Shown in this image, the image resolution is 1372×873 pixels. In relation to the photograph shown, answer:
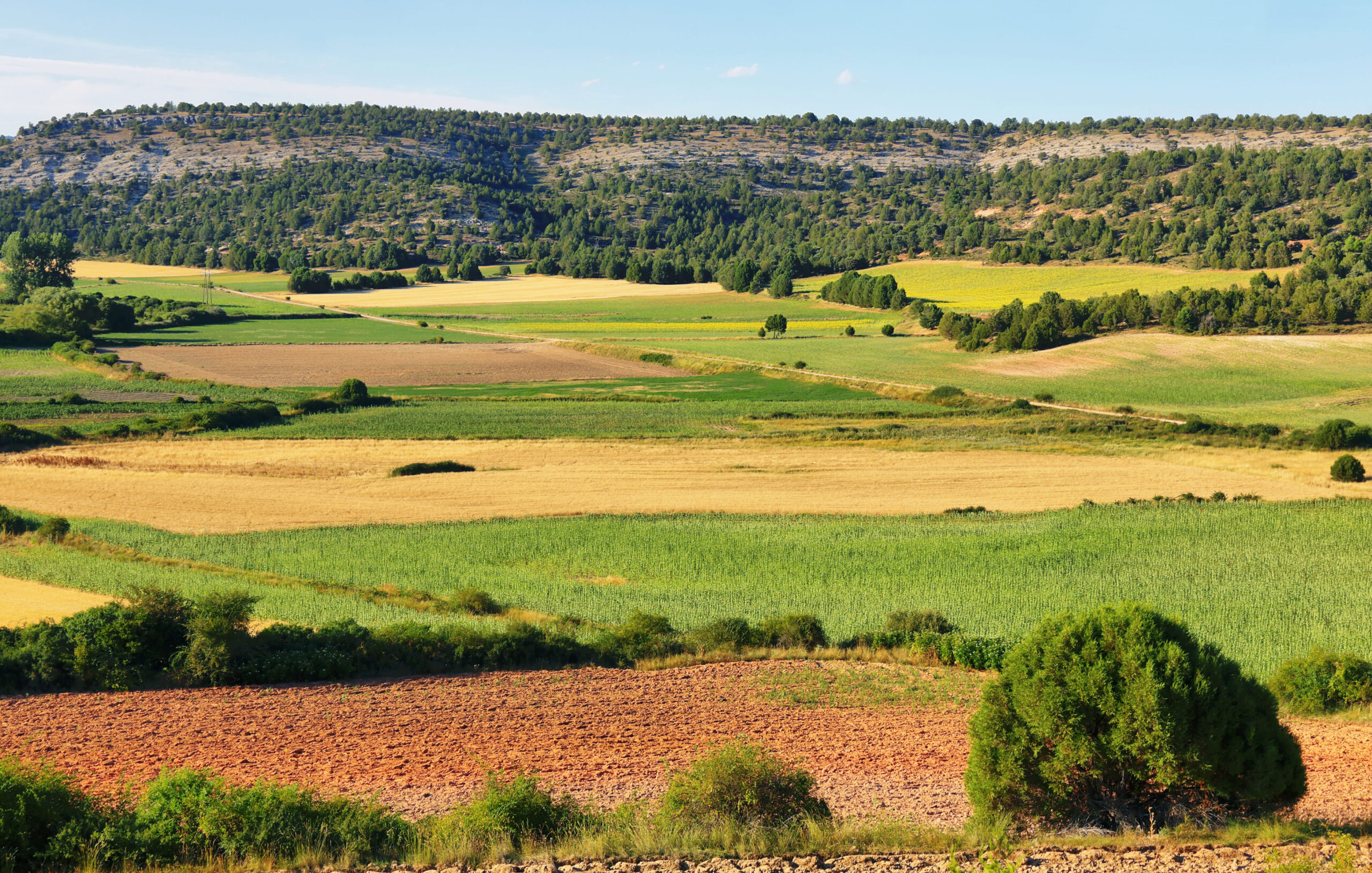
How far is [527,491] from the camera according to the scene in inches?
1887

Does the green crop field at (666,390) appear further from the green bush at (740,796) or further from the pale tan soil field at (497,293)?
the pale tan soil field at (497,293)

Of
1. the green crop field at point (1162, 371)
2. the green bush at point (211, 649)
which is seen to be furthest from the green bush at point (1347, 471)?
the green bush at point (211, 649)

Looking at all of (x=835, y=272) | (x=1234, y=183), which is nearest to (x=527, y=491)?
(x=835, y=272)

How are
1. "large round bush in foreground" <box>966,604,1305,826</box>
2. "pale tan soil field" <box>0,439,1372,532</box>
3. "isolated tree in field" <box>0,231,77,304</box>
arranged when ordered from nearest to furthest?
1. "large round bush in foreground" <box>966,604,1305,826</box>
2. "pale tan soil field" <box>0,439,1372,532</box>
3. "isolated tree in field" <box>0,231,77,304</box>

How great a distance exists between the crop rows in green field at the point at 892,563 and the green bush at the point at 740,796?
508 inches

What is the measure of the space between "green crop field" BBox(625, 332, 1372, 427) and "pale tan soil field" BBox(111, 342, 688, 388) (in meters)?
12.2

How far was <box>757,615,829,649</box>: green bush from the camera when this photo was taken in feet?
86.2

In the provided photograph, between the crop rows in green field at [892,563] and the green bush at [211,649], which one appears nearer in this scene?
the green bush at [211,649]

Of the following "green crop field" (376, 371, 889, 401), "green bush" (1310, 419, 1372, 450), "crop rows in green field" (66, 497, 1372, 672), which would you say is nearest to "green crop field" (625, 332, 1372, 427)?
"green crop field" (376, 371, 889, 401)

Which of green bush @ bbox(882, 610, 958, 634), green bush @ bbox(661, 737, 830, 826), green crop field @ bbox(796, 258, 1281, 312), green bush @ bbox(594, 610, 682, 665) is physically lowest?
green bush @ bbox(594, 610, 682, 665)

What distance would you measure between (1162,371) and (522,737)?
253ft

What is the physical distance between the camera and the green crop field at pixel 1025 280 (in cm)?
12394

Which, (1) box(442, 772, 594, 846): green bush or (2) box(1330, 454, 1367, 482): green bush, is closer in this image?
(1) box(442, 772, 594, 846): green bush

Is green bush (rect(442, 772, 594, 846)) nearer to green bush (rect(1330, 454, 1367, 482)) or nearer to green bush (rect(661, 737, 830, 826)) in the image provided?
green bush (rect(661, 737, 830, 826))
